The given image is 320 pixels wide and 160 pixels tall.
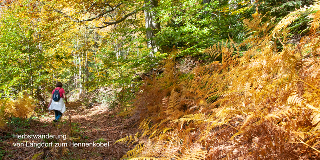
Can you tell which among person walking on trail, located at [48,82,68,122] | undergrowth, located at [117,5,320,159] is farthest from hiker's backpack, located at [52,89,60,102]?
undergrowth, located at [117,5,320,159]

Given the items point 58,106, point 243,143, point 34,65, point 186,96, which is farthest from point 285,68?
point 34,65

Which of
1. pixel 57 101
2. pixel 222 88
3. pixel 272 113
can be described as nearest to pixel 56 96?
pixel 57 101

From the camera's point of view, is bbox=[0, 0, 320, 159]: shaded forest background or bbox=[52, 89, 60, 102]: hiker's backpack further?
bbox=[52, 89, 60, 102]: hiker's backpack

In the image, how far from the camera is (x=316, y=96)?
1.19 metres

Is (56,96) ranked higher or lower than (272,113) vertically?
lower

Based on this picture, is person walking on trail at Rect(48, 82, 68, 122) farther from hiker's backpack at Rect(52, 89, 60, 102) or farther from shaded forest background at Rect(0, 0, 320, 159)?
shaded forest background at Rect(0, 0, 320, 159)

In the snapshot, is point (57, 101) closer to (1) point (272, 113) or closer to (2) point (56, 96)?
(2) point (56, 96)

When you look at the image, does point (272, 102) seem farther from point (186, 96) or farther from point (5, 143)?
point (5, 143)

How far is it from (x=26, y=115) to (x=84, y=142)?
12.5 feet

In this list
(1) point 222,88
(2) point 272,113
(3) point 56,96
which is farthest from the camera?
(3) point 56,96

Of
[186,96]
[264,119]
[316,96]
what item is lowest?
[186,96]

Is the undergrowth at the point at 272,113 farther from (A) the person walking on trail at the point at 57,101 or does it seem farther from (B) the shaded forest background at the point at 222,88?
(A) the person walking on trail at the point at 57,101

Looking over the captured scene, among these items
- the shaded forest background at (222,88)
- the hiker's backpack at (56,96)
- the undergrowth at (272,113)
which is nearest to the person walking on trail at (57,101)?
the hiker's backpack at (56,96)

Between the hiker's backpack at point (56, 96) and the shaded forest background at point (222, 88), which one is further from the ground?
the shaded forest background at point (222, 88)
